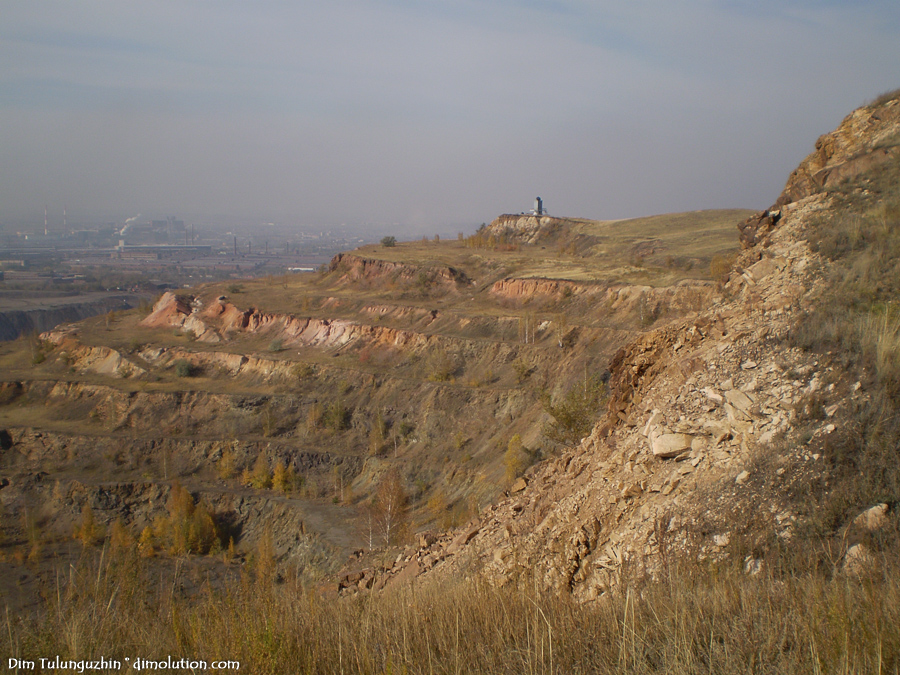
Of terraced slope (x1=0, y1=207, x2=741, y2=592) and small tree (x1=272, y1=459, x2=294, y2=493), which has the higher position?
terraced slope (x1=0, y1=207, x2=741, y2=592)

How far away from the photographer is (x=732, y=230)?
50844mm

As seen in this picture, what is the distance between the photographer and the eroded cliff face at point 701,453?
20.8ft

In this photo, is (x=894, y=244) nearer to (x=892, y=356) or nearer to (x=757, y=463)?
(x=892, y=356)

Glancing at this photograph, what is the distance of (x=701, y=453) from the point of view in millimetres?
7758

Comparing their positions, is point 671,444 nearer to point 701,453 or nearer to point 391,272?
point 701,453

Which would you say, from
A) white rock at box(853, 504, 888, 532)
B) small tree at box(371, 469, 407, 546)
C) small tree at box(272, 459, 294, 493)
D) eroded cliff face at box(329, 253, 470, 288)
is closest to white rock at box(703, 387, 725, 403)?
white rock at box(853, 504, 888, 532)

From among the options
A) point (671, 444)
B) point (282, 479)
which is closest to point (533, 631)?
point (671, 444)

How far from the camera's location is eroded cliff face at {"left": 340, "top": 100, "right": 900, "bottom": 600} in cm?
634

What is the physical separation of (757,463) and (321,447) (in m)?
28.6

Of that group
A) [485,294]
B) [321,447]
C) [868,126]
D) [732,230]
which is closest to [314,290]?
[485,294]

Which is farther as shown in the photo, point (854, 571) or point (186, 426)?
point (186, 426)

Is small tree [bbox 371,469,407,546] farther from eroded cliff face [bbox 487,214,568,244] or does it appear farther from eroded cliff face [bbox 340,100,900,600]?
eroded cliff face [bbox 487,214,568,244]

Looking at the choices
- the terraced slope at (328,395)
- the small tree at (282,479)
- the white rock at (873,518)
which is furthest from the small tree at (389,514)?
the white rock at (873,518)

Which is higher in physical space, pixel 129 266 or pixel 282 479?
pixel 129 266
